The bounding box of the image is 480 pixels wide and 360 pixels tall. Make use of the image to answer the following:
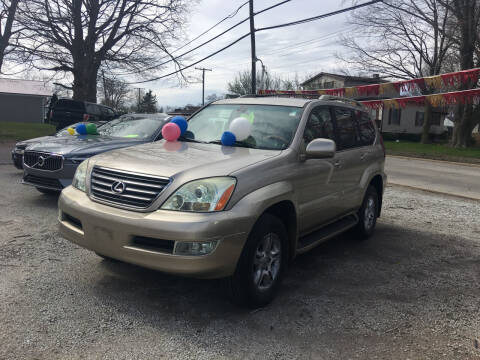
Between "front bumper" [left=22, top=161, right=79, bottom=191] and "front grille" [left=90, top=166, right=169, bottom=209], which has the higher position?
"front grille" [left=90, top=166, right=169, bottom=209]

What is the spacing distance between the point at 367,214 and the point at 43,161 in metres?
4.97

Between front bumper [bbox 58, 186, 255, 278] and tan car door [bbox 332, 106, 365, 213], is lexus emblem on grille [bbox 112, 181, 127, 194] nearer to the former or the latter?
front bumper [bbox 58, 186, 255, 278]

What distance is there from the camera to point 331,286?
4.14 m

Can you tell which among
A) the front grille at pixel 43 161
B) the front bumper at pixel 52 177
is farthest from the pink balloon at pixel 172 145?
the front grille at pixel 43 161

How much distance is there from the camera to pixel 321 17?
1473 centimetres

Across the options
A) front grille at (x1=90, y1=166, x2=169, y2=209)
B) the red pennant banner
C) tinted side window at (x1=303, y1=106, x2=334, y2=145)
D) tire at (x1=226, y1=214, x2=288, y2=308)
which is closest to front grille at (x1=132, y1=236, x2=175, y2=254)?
front grille at (x1=90, y1=166, x2=169, y2=209)

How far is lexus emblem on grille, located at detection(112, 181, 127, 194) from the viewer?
3.33m

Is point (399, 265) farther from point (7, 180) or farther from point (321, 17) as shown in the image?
point (321, 17)

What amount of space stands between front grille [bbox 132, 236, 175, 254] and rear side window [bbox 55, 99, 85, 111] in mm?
15992

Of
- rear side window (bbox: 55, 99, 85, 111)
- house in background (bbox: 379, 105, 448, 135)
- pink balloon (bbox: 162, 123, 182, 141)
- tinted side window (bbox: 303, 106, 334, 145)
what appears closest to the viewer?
tinted side window (bbox: 303, 106, 334, 145)

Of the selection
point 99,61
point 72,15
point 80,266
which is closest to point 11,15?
point 72,15

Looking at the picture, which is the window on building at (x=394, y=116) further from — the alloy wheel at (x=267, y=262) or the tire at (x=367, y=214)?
the alloy wheel at (x=267, y=262)

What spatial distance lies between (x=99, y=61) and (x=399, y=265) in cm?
2140

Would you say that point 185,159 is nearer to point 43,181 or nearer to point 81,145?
point 81,145
